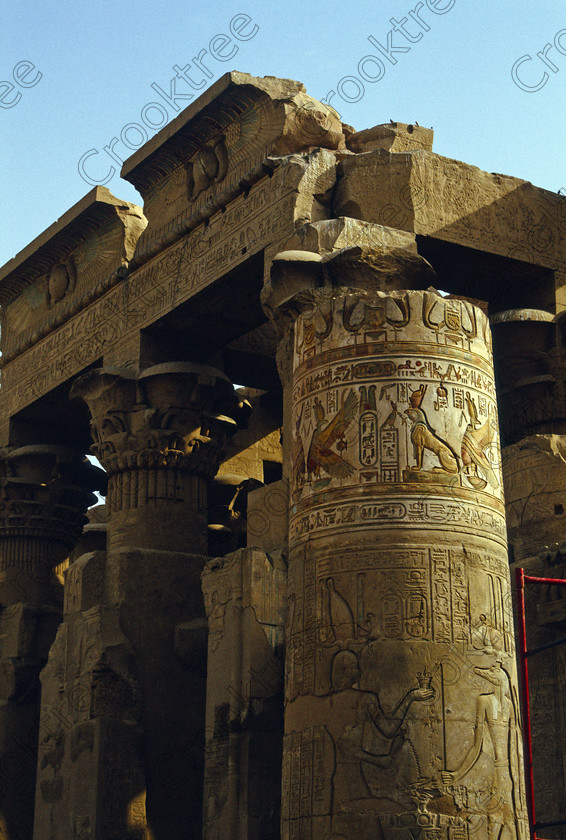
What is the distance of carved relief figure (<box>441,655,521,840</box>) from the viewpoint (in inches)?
323

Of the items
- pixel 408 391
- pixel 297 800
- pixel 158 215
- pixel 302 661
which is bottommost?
pixel 297 800

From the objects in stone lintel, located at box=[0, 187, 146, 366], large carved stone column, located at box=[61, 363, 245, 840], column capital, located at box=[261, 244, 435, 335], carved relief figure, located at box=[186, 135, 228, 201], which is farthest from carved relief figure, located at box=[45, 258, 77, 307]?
column capital, located at box=[261, 244, 435, 335]

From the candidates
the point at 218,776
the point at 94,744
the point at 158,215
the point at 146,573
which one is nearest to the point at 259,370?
the point at 158,215

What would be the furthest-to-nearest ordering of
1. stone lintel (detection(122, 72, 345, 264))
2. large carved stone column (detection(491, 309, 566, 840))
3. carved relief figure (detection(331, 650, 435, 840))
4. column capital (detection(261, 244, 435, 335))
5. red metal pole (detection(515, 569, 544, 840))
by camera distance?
stone lintel (detection(122, 72, 345, 264)), column capital (detection(261, 244, 435, 335)), large carved stone column (detection(491, 309, 566, 840)), carved relief figure (detection(331, 650, 435, 840)), red metal pole (detection(515, 569, 544, 840))

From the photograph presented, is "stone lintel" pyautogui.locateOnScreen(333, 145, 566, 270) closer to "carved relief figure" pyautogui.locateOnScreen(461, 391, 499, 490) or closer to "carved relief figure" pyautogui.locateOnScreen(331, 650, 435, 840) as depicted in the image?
"carved relief figure" pyautogui.locateOnScreen(461, 391, 499, 490)

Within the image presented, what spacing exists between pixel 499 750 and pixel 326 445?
2279 mm

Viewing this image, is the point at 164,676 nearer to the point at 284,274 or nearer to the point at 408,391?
the point at 284,274

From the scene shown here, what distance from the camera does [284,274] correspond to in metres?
11.1

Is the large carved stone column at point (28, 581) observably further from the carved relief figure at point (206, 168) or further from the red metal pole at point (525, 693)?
the red metal pole at point (525, 693)

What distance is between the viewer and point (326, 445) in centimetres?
918

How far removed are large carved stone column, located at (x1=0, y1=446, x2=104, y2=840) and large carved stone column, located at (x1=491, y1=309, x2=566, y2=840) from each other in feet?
21.4

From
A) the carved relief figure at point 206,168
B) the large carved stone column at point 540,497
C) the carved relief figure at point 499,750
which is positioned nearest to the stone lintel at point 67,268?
the carved relief figure at point 206,168

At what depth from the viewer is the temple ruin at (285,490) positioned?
8.50m

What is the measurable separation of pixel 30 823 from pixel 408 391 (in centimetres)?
917
